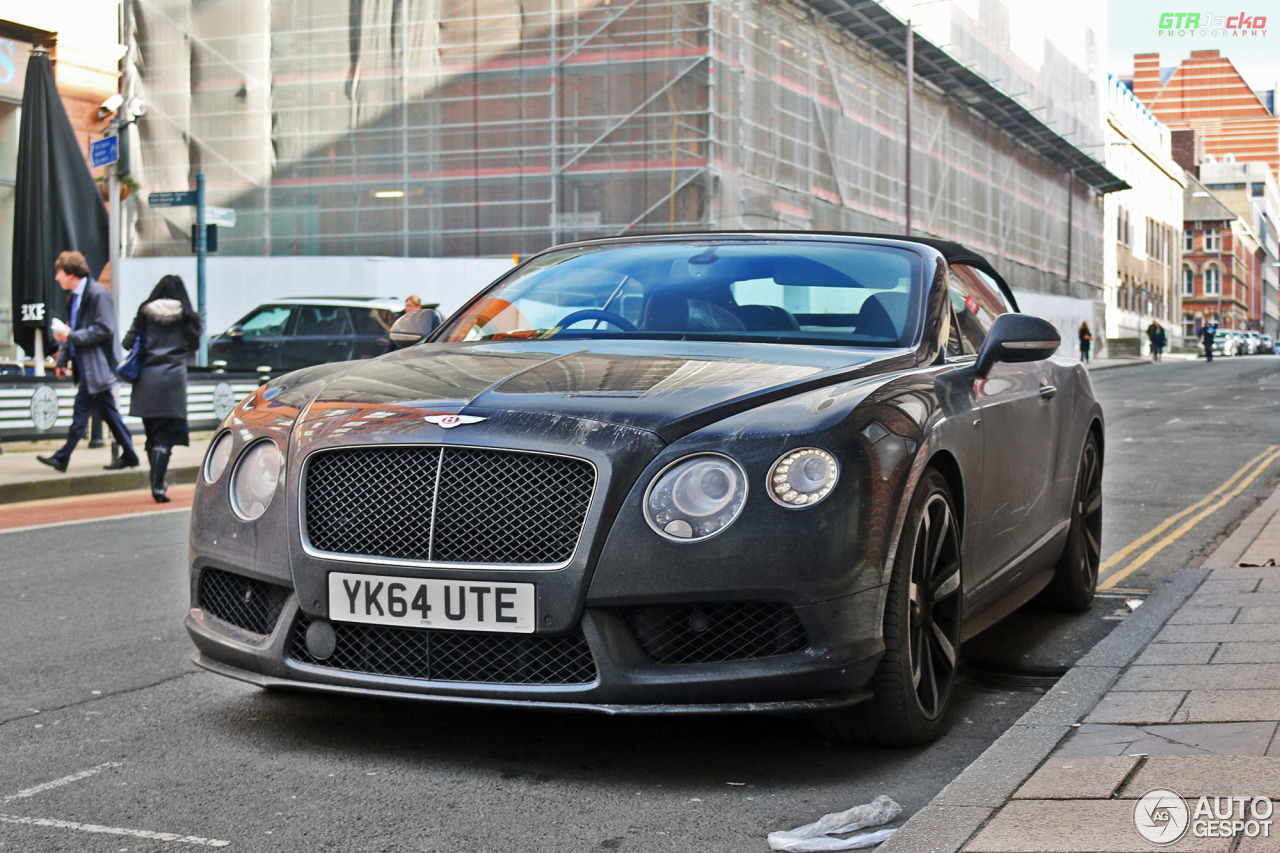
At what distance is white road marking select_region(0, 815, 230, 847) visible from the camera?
3.18 m

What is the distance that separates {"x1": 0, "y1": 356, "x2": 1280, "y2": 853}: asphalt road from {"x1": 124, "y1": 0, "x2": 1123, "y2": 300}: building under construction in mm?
28134

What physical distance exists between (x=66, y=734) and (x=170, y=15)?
35.3 meters

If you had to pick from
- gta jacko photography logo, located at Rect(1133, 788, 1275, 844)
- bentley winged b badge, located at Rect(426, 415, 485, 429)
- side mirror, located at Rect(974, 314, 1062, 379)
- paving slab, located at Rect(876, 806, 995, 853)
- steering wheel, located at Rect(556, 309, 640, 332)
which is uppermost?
steering wheel, located at Rect(556, 309, 640, 332)

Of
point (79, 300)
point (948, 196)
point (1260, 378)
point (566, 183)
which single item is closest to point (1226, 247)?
point (948, 196)

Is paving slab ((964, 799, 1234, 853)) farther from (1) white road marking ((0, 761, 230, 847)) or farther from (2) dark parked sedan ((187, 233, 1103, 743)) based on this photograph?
(1) white road marking ((0, 761, 230, 847))

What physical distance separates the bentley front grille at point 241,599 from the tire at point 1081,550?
3386mm

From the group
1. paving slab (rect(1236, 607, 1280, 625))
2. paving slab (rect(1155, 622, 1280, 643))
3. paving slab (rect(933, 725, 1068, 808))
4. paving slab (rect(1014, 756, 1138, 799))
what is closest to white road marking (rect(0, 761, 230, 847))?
paving slab (rect(933, 725, 1068, 808))

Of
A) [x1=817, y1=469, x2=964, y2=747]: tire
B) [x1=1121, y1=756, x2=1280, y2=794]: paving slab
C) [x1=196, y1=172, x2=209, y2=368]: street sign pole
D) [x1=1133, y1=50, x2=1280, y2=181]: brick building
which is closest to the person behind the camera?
[x1=1121, y1=756, x2=1280, y2=794]: paving slab

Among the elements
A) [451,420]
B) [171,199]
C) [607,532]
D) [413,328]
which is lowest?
[607,532]

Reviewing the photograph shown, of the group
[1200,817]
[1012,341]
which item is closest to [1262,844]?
[1200,817]

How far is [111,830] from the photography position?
3.25 m

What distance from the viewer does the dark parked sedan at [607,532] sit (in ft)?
11.5

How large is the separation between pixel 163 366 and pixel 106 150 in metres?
5.34

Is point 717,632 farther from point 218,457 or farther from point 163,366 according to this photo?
point 163,366
